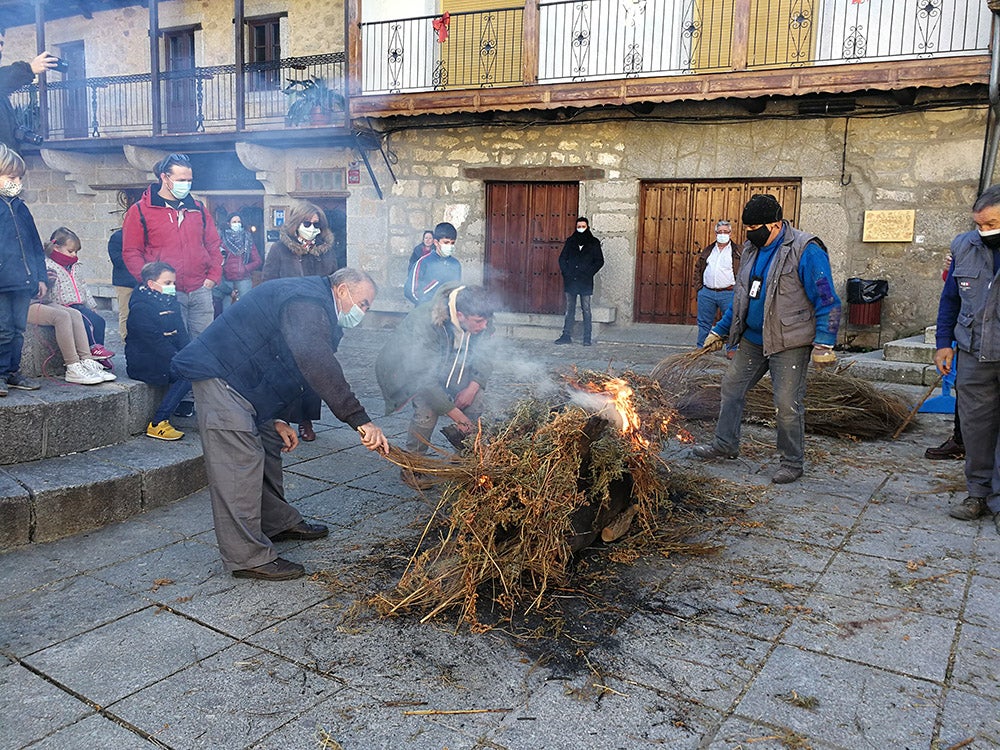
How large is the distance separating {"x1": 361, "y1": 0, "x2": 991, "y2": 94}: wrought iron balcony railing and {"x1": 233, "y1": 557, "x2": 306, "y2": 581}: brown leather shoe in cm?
975

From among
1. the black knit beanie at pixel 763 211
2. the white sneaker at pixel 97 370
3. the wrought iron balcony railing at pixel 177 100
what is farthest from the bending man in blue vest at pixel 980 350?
the wrought iron balcony railing at pixel 177 100

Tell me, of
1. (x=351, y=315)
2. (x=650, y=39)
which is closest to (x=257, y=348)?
(x=351, y=315)

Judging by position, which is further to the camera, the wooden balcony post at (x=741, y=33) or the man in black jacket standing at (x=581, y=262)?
the man in black jacket standing at (x=581, y=262)

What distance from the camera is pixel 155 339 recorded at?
5641mm

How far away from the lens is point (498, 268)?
1378 centimetres

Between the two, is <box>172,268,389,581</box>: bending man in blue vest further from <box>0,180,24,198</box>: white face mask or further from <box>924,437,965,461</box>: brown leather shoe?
<box>924,437,965,461</box>: brown leather shoe

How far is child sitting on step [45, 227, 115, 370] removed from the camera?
592 centimetres

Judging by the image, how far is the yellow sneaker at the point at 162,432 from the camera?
18.1ft

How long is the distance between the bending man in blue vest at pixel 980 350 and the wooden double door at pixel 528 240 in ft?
28.7

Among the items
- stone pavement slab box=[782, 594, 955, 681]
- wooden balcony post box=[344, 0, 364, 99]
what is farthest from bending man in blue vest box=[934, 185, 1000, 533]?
wooden balcony post box=[344, 0, 364, 99]

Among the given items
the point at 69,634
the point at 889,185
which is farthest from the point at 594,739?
the point at 889,185

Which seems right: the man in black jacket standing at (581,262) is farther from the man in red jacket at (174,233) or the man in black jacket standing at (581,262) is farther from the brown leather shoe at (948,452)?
the man in red jacket at (174,233)

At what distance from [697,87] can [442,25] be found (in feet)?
14.5

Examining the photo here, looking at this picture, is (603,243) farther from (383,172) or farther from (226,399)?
(226,399)
